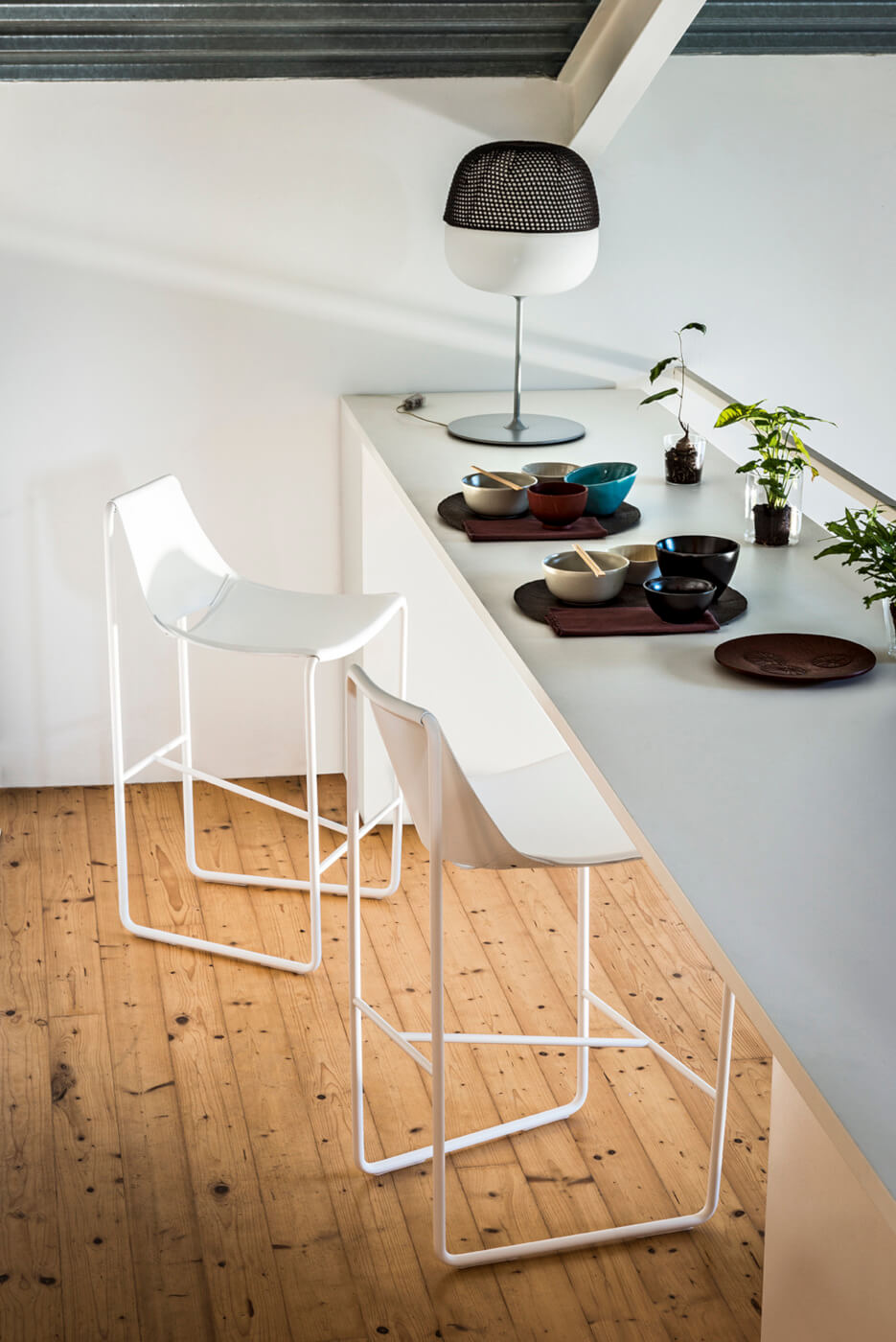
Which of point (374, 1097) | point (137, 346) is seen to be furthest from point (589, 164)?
point (374, 1097)

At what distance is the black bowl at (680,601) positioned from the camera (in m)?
2.04

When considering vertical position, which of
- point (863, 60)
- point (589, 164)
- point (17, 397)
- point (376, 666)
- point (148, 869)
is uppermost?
point (863, 60)

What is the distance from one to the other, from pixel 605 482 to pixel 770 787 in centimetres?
123

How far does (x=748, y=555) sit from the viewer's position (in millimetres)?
2443

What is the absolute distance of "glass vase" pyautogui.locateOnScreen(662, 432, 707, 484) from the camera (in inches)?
112

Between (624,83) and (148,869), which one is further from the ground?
(624,83)

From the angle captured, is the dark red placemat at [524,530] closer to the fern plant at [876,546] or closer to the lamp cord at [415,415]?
the fern plant at [876,546]

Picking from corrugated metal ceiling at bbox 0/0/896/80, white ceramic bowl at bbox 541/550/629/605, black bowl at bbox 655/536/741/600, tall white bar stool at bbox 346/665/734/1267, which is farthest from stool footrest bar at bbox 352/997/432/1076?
corrugated metal ceiling at bbox 0/0/896/80

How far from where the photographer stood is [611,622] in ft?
6.86

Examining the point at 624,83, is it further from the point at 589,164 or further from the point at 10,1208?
the point at 10,1208

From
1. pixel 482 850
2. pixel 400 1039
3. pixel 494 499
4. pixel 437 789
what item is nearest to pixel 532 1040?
pixel 400 1039

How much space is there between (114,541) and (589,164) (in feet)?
4.78

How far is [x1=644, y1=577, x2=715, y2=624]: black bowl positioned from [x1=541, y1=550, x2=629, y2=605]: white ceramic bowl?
60mm

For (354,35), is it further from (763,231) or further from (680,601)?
(680,601)
